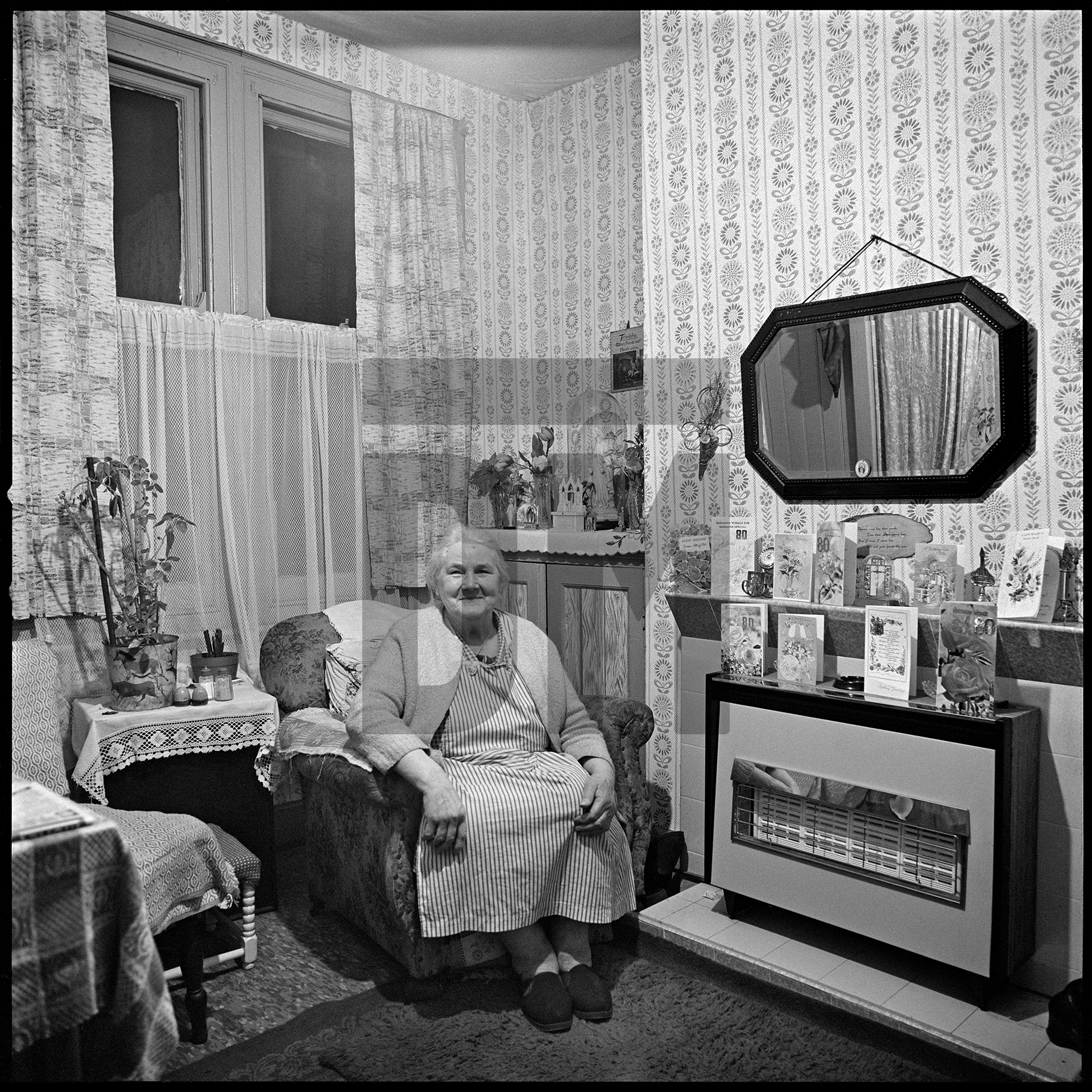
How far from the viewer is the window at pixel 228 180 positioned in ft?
10.8

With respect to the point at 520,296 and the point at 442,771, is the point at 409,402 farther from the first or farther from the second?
the point at 442,771

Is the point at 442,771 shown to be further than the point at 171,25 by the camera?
No

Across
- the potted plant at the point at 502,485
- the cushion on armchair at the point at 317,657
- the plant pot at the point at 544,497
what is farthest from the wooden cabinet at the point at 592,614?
the cushion on armchair at the point at 317,657

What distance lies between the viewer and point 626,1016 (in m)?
2.27

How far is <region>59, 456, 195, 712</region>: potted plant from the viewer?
277 cm

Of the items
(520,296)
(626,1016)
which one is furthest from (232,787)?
(520,296)

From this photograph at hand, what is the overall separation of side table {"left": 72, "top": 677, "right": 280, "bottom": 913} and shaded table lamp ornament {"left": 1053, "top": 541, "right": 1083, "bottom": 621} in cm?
212

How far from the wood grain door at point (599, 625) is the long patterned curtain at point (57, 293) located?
61.0 inches

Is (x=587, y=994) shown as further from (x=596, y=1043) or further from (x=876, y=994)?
(x=876, y=994)

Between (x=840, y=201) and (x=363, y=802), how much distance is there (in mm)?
2083

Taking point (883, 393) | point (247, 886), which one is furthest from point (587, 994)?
point (883, 393)

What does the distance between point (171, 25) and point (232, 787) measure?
2.55 m

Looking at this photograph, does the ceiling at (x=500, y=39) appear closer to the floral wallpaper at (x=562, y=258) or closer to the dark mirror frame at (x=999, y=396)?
the floral wallpaper at (x=562, y=258)

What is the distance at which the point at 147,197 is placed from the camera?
3.31 metres
